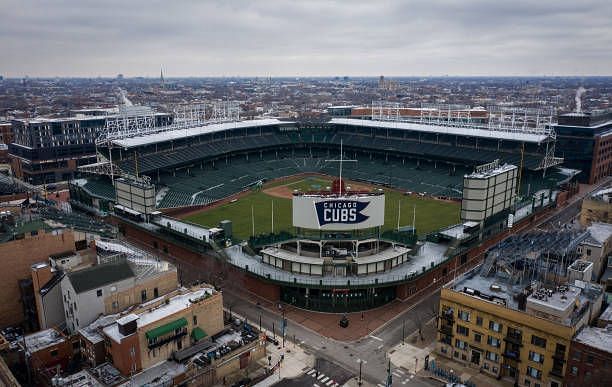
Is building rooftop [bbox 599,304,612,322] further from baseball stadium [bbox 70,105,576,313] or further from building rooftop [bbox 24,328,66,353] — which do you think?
building rooftop [bbox 24,328,66,353]

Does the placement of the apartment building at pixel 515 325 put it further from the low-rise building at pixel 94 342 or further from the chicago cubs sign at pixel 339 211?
the low-rise building at pixel 94 342

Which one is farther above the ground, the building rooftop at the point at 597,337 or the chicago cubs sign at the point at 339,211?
the chicago cubs sign at the point at 339,211

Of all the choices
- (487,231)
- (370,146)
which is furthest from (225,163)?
(487,231)

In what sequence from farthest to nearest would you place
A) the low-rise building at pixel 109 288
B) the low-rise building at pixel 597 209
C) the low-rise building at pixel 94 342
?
the low-rise building at pixel 597 209 < the low-rise building at pixel 109 288 < the low-rise building at pixel 94 342

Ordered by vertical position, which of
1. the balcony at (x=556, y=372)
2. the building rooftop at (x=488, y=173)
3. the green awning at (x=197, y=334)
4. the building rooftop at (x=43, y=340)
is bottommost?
the building rooftop at (x=43, y=340)

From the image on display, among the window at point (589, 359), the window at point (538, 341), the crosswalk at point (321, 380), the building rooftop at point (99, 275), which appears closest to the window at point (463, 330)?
the window at point (538, 341)

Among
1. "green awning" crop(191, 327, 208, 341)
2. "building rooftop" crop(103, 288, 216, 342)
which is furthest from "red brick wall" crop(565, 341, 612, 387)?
"building rooftop" crop(103, 288, 216, 342)
